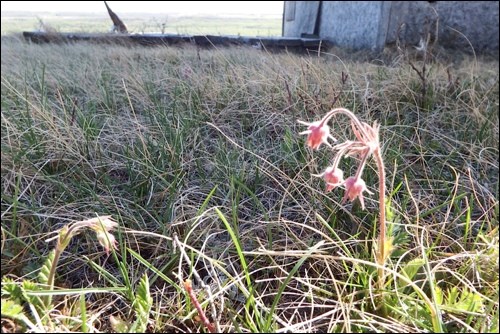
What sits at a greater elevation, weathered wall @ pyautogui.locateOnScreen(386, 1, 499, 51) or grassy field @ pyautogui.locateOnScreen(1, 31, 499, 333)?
weathered wall @ pyautogui.locateOnScreen(386, 1, 499, 51)

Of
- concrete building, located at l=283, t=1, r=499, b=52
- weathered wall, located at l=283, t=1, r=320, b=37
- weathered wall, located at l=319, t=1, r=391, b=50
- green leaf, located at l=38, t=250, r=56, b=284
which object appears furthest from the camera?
weathered wall, located at l=283, t=1, r=320, b=37

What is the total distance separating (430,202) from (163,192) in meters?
0.91

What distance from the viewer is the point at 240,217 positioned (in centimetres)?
154

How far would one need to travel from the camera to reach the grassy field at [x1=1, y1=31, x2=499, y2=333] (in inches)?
40.9

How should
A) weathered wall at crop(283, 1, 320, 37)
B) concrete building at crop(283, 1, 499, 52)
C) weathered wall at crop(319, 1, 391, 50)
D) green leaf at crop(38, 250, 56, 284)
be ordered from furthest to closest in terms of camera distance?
weathered wall at crop(283, 1, 320, 37) < weathered wall at crop(319, 1, 391, 50) < concrete building at crop(283, 1, 499, 52) < green leaf at crop(38, 250, 56, 284)

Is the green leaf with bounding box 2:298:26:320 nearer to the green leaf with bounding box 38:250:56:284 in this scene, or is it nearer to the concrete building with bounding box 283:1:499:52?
the green leaf with bounding box 38:250:56:284

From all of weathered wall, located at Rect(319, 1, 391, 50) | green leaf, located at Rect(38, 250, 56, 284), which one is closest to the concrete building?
weathered wall, located at Rect(319, 1, 391, 50)

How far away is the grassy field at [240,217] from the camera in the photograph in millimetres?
1038

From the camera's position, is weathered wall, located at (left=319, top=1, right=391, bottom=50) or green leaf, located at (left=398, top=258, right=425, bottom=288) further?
weathered wall, located at (left=319, top=1, right=391, bottom=50)

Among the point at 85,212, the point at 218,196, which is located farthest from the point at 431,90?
the point at 85,212

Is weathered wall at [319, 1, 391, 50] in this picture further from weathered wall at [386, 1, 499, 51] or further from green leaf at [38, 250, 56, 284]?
green leaf at [38, 250, 56, 284]

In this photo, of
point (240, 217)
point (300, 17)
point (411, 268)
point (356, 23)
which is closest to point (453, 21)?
point (356, 23)

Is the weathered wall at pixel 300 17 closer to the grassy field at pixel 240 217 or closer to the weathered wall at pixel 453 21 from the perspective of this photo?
the weathered wall at pixel 453 21

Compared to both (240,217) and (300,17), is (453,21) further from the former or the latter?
(240,217)
